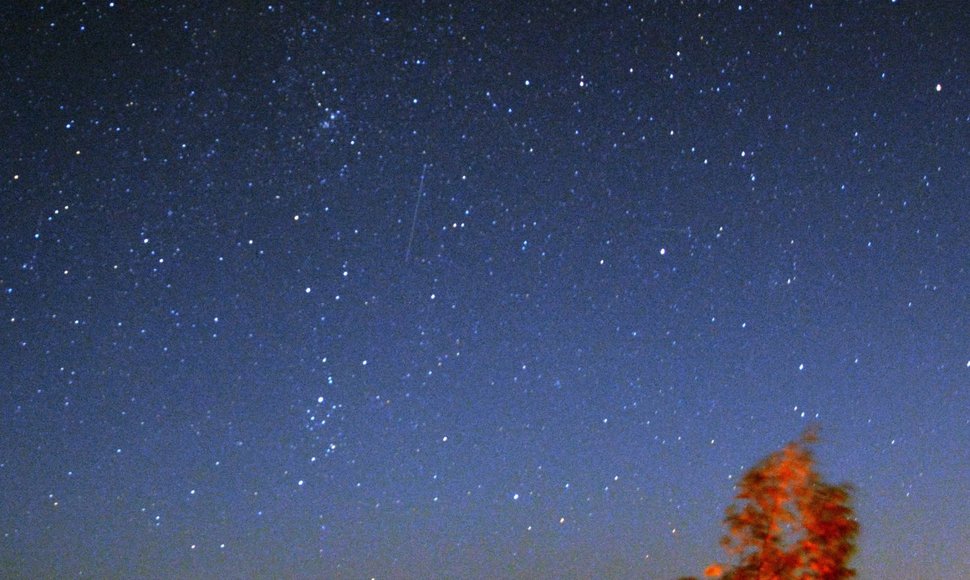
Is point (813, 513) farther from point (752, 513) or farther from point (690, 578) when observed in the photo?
point (690, 578)

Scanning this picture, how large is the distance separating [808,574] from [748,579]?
507 millimetres

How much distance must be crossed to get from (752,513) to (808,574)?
681 millimetres

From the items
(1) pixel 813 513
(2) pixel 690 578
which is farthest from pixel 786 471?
(2) pixel 690 578

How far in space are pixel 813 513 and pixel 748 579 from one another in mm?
804

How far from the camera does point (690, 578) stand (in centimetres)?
986

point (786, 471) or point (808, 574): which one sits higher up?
point (786, 471)

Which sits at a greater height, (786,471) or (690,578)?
(786,471)

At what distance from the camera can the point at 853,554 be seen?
9.59 meters

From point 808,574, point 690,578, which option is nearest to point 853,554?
point 808,574

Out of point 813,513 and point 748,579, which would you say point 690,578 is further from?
point 813,513

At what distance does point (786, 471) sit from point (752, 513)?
0.48 meters

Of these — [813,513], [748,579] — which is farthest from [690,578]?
[813,513]

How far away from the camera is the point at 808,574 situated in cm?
959

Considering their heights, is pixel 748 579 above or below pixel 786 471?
below
